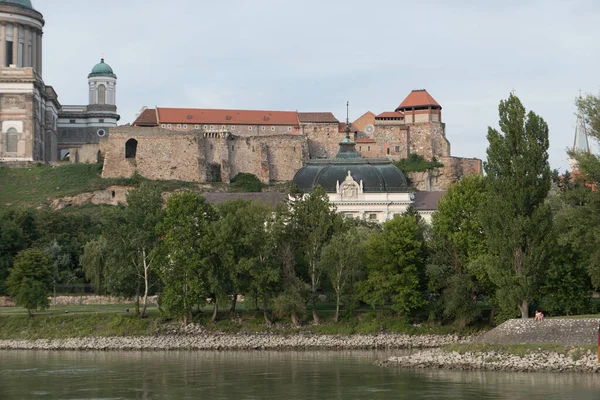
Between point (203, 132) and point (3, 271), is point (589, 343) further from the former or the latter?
point (203, 132)

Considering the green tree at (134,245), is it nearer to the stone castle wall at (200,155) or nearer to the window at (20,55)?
the stone castle wall at (200,155)

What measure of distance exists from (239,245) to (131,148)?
176 feet

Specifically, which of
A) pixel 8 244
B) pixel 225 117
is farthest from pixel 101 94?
pixel 8 244

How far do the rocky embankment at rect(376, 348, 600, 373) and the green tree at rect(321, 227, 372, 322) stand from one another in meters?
10.9

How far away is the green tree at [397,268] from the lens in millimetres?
65500

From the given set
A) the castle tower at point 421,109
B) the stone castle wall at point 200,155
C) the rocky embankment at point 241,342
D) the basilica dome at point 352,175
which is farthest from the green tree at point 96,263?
the castle tower at point 421,109

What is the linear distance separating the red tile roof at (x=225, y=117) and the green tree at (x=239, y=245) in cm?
5638

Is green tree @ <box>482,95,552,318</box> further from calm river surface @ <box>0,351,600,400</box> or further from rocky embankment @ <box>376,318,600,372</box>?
calm river surface @ <box>0,351,600,400</box>

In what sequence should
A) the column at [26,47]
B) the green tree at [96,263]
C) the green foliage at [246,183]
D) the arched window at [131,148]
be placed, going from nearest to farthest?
the green tree at [96,263], the green foliage at [246,183], the arched window at [131,148], the column at [26,47]

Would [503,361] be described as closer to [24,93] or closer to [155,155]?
[155,155]

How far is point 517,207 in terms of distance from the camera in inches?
2269

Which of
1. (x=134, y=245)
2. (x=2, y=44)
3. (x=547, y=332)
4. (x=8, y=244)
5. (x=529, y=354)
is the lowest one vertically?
(x=529, y=354)

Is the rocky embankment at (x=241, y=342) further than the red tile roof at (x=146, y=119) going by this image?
No

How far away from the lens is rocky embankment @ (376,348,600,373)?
165ft
